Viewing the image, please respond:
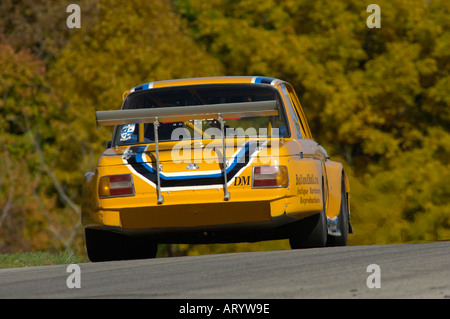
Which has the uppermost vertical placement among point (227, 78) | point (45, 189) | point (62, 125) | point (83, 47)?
point (227, 78)

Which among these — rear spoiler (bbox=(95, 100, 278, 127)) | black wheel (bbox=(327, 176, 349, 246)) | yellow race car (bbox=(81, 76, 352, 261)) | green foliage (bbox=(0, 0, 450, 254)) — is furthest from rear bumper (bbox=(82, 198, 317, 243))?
green foliage (bbox=(0, 0, 450, 254))

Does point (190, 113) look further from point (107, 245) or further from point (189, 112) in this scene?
point (107, 245)

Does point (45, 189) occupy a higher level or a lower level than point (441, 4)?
lower

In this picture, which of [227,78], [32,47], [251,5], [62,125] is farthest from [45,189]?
[227,78]

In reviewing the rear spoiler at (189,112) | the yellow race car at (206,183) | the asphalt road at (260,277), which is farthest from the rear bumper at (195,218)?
the rear spoiler at (189,112)

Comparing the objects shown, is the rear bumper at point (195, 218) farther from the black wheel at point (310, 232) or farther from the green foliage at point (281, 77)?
the green foliage at point (281, 77)

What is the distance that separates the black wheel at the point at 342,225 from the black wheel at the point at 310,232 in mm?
1178

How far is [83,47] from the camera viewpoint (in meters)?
30.8

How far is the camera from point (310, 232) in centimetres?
1016

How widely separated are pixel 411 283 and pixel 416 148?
888 inches

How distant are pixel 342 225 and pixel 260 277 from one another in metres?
4.54

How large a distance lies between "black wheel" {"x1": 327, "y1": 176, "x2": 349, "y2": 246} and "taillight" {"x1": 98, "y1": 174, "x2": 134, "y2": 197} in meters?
2.75

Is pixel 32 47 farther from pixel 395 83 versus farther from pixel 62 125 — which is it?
pixel 395 83

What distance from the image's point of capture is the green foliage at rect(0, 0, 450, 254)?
27609 mm
